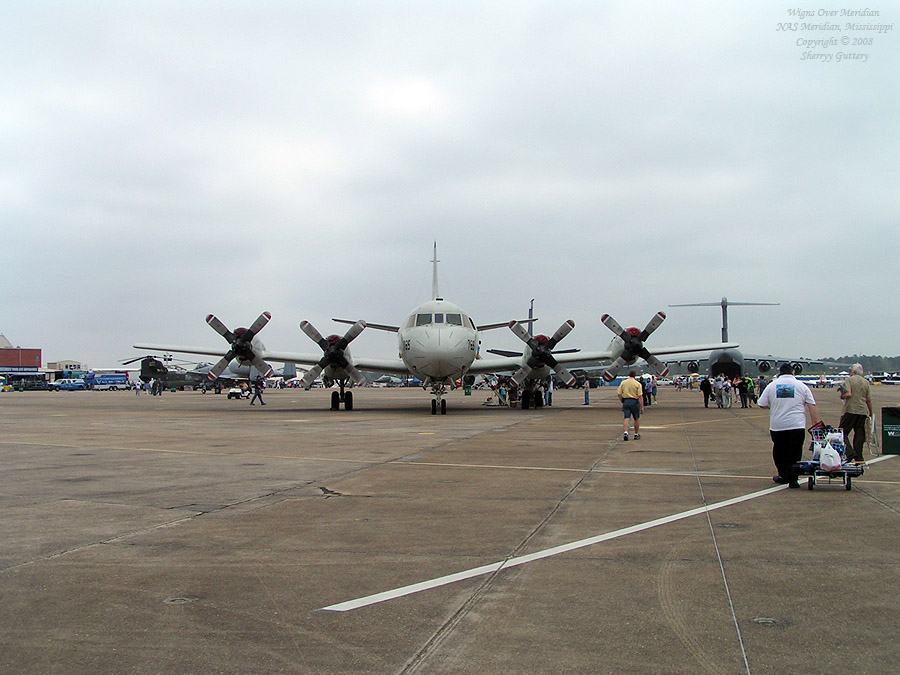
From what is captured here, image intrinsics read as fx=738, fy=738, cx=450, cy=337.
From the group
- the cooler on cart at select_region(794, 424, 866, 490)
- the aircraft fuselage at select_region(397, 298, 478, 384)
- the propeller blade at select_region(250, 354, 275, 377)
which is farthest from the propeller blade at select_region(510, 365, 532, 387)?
the cooler on cart at select_region(794, 424, 866, 490)

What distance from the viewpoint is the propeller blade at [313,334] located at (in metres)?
33.3

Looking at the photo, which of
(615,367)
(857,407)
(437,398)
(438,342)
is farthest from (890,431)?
(615,367)

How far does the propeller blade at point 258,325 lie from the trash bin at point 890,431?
27.0 m

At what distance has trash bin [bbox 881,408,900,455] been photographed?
1455 centimetres

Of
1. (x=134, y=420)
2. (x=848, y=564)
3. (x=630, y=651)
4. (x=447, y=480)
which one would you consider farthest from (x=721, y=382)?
(x=630, y=651)

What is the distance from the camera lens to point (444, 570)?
5844mm

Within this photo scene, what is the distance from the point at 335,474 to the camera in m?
11.6

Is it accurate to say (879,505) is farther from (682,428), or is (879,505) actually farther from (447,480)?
(682,428)

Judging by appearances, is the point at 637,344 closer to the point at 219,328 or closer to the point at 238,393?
the point at 219,328

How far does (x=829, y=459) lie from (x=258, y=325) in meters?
28.9

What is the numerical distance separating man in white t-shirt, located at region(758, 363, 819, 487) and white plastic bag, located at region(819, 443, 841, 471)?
329 millimetres

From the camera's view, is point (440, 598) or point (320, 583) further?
point (320, 583)

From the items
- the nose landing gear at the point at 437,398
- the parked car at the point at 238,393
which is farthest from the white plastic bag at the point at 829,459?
the parked car at the point at 238,393

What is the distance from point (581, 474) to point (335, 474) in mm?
3874
